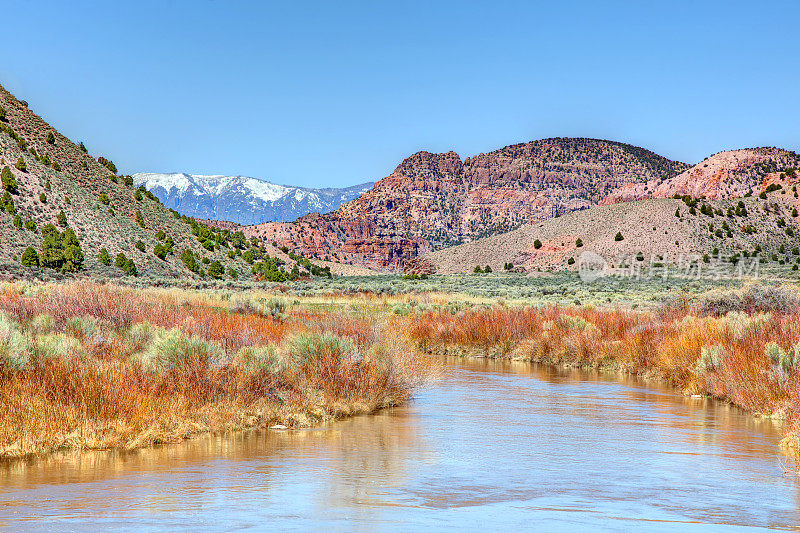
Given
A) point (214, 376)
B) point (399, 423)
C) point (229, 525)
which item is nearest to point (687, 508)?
point (229, 525)

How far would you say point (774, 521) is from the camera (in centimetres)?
726

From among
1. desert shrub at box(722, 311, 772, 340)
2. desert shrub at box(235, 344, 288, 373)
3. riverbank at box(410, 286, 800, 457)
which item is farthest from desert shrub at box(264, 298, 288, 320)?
desert shrub at box(722, 311, 772, 340)

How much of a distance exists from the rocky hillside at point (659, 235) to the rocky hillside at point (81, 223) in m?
36.7

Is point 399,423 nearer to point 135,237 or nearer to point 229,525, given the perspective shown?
point 229,525

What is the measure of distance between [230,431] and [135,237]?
6406 centimetres

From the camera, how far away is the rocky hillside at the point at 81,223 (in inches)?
2244

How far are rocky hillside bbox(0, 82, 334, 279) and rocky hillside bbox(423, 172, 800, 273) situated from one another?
36713 mm

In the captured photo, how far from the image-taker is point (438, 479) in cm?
872

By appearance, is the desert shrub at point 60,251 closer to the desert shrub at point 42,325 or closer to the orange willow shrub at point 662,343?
the orange willow shrub at point 662,343

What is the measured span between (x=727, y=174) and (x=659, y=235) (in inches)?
2678

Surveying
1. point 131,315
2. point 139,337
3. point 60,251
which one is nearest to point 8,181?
point 60,251

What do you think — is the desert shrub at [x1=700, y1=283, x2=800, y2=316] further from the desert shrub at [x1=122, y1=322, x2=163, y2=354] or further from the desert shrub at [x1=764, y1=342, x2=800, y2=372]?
the desert shrub at [x1=122, y1=322, x2=163, y2=354]

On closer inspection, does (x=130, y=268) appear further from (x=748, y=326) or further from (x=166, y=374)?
(x=748, y=326)

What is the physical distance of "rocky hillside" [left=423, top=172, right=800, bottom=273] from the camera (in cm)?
9381
